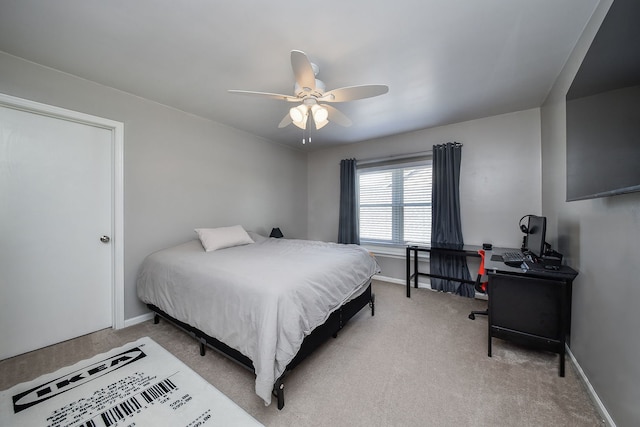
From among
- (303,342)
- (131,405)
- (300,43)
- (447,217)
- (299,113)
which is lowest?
(131,405)

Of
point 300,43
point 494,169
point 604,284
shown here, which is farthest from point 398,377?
point 494,169

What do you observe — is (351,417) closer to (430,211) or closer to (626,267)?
(626,267)

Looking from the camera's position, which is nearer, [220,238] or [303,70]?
[303,70]

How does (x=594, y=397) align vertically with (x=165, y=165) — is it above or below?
below

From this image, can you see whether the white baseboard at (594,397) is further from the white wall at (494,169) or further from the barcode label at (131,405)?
the barcode label at (131,405)

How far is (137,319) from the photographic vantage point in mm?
2559

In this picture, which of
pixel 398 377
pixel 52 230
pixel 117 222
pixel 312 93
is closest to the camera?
pixel 398 377

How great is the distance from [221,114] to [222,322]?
2571 mm

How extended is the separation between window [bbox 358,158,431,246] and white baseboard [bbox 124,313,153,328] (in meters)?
3.33

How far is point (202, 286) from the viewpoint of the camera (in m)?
1.82

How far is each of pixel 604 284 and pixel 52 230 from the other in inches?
170

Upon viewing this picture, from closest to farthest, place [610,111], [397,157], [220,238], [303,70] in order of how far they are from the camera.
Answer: [610,111] < [303,70] < [220,238] < [397,157]

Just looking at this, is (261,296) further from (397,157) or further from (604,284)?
(397,157)

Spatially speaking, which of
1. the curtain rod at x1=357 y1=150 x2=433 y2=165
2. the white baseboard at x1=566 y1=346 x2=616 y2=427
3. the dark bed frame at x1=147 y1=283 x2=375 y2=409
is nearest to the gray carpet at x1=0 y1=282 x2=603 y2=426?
the white baseboard at x1=566 y1=346 x2=616 y2=427
